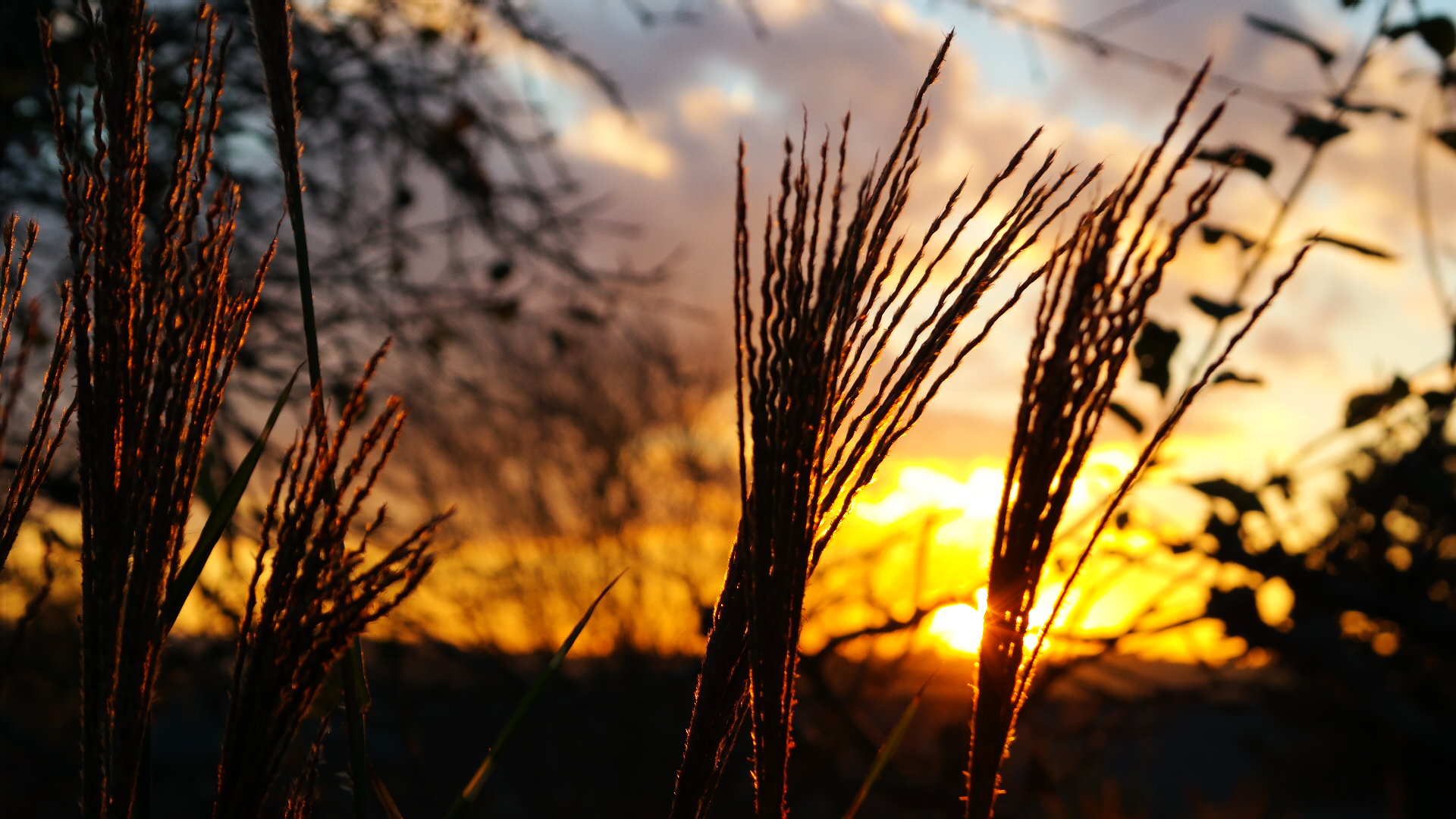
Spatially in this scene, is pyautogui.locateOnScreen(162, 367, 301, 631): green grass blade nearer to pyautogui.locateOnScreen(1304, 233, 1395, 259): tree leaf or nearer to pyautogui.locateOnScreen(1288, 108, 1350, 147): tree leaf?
pyautogui.locateOnScreen(1304, 233, 1395, 259): tree leaf

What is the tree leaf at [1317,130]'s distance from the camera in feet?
7.20

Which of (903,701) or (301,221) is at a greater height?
(301,221)

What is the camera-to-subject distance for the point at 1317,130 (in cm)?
221

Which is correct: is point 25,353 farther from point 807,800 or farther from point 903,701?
point 807,800

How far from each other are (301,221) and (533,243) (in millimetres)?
3671

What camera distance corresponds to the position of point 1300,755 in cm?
2173

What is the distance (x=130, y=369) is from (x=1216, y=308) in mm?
1923

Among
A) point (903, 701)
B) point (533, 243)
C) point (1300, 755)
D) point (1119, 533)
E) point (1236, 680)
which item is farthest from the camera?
point (1300, 755)

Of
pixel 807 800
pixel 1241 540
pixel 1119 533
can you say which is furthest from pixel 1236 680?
pixel 807 800

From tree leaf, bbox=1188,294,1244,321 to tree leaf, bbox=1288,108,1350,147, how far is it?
17.7 inches

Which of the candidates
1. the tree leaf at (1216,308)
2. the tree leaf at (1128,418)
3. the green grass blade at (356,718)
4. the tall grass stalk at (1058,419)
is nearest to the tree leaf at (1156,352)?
the tree leaf at (1216,308)

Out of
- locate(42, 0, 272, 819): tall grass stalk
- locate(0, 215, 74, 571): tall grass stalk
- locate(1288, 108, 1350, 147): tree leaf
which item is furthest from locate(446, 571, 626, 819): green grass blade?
locate(1288, 108, 1350, 147): tree leaf

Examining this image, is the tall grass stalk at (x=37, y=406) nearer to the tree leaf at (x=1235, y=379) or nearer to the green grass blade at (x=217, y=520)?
the green grass blade at (x=217, y=520)

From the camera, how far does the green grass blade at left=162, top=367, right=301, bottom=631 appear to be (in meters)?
1.08
